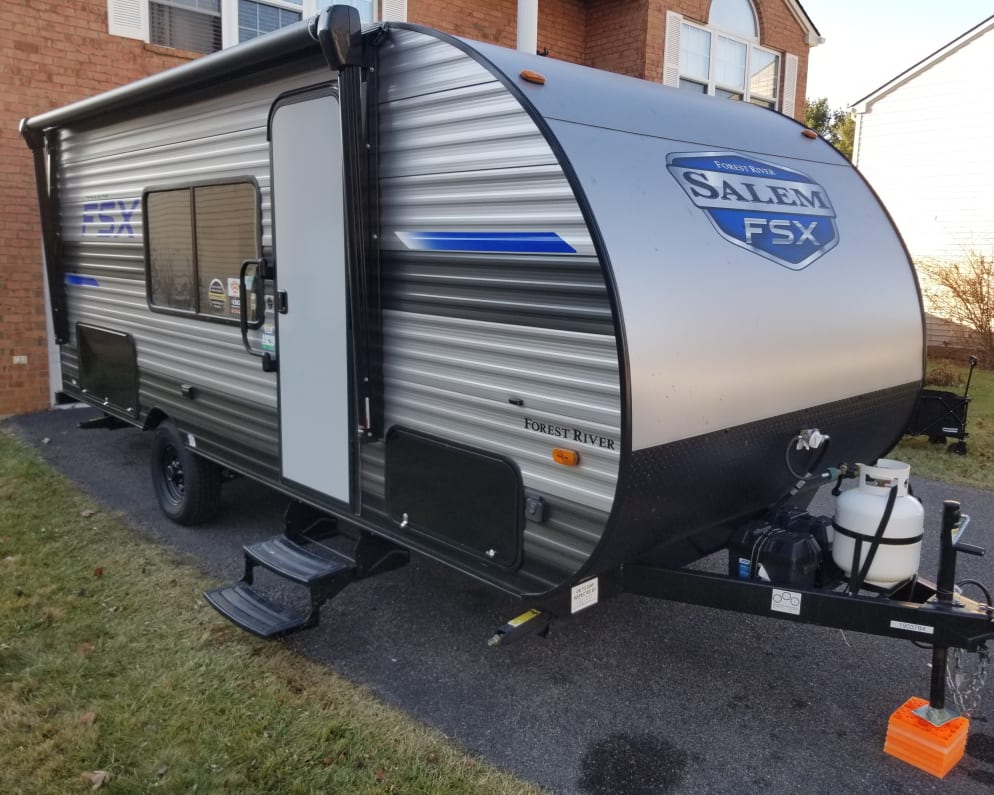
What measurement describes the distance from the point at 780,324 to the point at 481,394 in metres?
1.22

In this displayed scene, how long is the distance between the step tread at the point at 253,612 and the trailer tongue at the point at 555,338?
0.02m

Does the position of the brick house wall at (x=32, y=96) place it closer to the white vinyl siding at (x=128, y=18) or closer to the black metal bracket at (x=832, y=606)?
the white vinyl siding at (x=128, y=18)

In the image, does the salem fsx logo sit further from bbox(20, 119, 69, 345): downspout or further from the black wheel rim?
bbox(20, 119, 69, 345): downspout

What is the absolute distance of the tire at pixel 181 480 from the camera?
5.52 metres

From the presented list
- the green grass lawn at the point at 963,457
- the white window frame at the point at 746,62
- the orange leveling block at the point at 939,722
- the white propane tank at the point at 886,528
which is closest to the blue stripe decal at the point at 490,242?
the white propane tank at the point at 886,528

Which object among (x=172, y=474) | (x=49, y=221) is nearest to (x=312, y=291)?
(x=172, y=474)

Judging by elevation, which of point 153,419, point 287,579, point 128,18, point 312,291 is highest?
point 128,18

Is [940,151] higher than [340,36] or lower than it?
higher

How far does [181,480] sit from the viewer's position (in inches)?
229

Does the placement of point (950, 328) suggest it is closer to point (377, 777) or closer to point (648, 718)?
point (648, 718)

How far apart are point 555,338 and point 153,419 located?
3.88 m

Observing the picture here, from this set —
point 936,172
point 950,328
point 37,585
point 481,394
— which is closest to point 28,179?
point 37,585

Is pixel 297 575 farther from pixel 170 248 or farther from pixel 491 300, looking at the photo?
pixel 170 248

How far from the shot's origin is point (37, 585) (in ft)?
15.3
